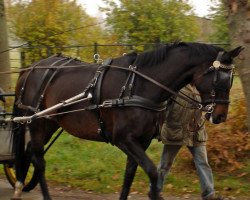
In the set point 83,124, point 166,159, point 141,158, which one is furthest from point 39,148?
point 141,158

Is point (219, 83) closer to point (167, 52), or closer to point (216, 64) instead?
point (216, 64)

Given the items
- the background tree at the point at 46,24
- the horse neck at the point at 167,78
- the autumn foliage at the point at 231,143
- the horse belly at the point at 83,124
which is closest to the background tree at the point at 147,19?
the background tree at the point at 46,24

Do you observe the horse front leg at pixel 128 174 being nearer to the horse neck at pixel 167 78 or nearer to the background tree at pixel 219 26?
the horse neck at pixel 167 78

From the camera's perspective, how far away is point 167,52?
534cm

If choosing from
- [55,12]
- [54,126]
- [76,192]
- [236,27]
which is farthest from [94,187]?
[55,12]

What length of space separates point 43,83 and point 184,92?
6.26 ft

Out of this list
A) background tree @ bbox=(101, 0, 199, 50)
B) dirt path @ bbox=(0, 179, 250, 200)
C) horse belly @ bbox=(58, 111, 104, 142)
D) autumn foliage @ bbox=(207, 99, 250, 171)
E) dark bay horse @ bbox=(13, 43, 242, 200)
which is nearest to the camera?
dark bay horse @ bbox=(13, 43, 242, 200)

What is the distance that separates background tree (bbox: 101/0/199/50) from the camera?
14.7 meters

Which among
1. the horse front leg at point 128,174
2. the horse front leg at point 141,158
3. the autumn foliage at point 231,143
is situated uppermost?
the horse front leg at point 141,158

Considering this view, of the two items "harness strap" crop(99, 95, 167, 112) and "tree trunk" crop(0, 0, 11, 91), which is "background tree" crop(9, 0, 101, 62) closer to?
"tree trunk" crop(0, 0, 11, 91)

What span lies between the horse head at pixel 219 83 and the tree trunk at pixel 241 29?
1.47 meters

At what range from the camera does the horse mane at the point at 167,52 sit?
16.9 ft

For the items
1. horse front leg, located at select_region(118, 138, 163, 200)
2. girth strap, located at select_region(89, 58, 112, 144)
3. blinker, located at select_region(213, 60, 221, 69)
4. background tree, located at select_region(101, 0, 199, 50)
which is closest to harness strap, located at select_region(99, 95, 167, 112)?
girth strap, located at select_region(89, 58, 112, 144)

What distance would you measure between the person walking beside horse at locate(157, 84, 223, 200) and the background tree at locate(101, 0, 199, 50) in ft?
28.6
